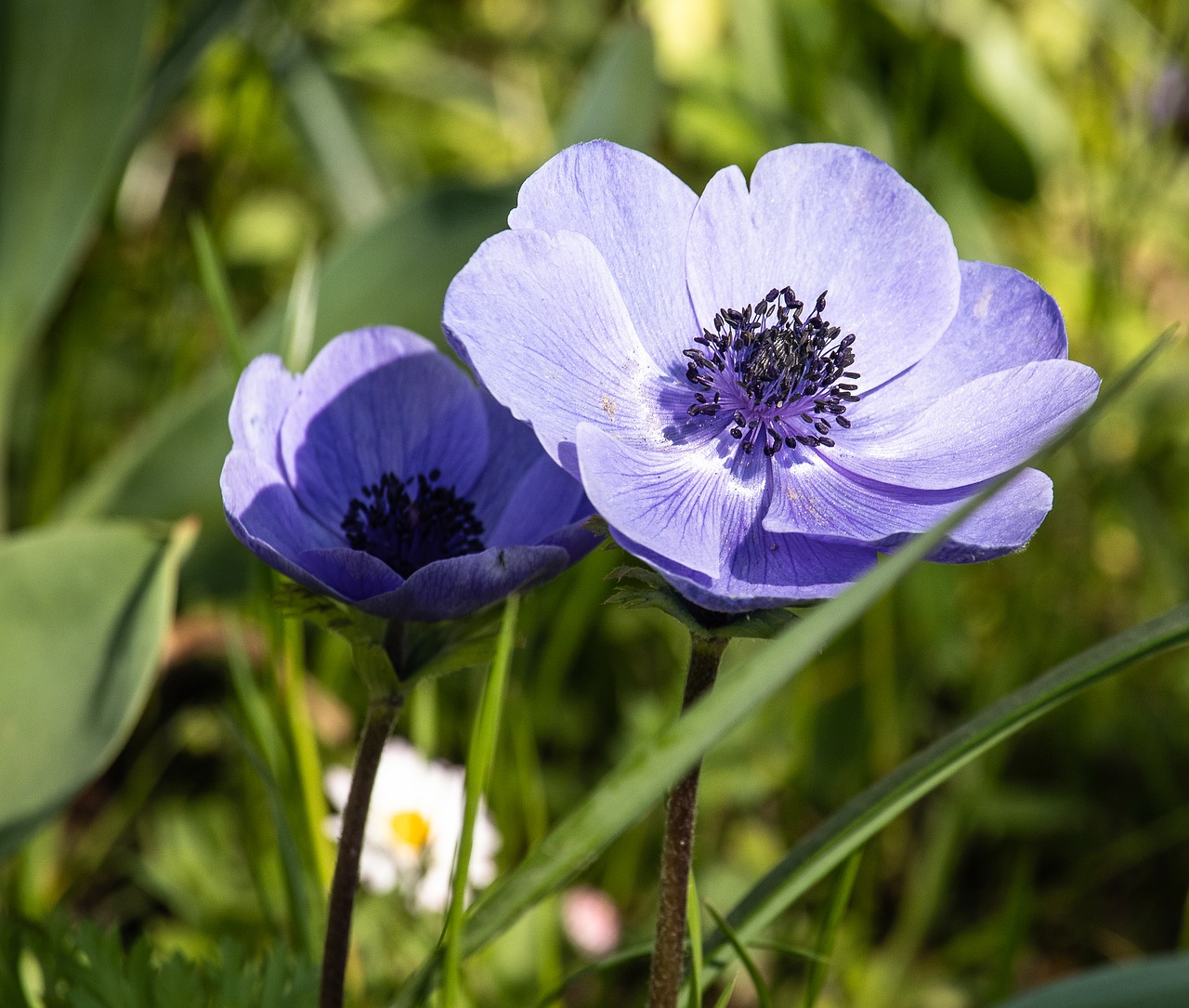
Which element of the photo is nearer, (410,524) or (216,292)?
(410,524)

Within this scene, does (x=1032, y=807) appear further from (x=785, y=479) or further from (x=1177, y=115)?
(x=1177, y=115)

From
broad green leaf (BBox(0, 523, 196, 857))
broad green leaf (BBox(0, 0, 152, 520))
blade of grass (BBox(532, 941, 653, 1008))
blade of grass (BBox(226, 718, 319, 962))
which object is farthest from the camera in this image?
broad green leaf (BBox(0, 0, 152, 520))

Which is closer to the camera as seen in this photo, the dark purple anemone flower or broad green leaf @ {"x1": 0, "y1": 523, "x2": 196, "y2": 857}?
the dark purple anemone flower

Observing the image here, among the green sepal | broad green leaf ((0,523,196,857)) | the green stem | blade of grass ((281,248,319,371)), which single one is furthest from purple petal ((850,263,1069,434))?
broad green leaf ((0,523,196,857))

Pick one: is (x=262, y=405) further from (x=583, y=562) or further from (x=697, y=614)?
(x=583, y=562)

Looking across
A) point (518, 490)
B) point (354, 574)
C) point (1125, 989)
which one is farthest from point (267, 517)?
point (1125, 989)

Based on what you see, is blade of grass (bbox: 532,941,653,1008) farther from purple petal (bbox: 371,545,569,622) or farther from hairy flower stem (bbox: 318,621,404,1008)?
purple petal (bbox: 371,545,569,622)

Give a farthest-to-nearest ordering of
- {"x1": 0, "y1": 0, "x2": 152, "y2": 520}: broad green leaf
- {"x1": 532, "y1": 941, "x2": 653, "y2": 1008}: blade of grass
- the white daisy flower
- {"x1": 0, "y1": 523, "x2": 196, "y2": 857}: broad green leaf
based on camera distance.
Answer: {"x1": 0, "y1": 0, "x2": 152, "y2": 520}: broad green leaf → the white daisy flower → {"x1": 0, "y1": 523, "x2": 196, "y2": 857}: broad green leaf → {"x1": 532, "y1": 941, "x2": 653, "y2": 1008}: blade of grass
